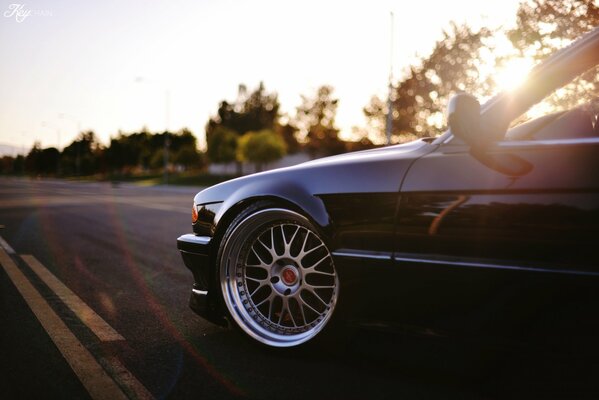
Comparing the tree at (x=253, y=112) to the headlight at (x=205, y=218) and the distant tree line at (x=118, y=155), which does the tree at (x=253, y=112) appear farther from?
the headlight at (x=205, y=218)

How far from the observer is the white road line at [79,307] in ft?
9.89

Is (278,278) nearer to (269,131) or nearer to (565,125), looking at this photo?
(565,125)

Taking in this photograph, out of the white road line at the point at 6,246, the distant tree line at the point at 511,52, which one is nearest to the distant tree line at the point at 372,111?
the distant tree line at the point at 511,52

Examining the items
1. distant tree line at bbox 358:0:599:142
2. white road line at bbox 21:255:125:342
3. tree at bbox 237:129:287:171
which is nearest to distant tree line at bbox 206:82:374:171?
tree at bbox 237:129:287:171

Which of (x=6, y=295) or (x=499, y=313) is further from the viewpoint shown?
(x=6, y=295)

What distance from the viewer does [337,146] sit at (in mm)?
63844

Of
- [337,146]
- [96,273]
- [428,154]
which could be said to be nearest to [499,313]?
[428,154]

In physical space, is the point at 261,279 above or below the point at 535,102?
below

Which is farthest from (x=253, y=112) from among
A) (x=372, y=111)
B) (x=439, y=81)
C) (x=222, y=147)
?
(x=439, y=81)

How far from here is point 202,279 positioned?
2.99 meters

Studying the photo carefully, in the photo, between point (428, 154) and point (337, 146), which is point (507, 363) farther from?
point (337, 146)

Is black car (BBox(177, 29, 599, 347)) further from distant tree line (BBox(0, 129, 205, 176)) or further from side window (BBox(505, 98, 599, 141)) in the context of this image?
distant tree line (BBox(0, 129, 205, 176))

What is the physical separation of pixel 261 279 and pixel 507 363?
1.31 meters

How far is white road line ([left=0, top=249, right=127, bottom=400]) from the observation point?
222cm
